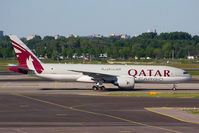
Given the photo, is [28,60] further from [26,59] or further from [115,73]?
[115,73]

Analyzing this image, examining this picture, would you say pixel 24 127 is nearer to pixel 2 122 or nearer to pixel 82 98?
pixel 2 122

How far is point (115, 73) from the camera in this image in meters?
58.3

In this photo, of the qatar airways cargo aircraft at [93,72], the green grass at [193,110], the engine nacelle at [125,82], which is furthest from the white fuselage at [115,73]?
the green grass at [193,110]

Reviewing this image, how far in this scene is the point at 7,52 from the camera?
198 meters

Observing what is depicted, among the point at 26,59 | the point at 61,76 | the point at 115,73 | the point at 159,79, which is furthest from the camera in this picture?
the point at 159,79

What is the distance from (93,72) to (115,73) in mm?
2827

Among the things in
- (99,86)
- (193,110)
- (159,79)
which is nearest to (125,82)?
(99,86)

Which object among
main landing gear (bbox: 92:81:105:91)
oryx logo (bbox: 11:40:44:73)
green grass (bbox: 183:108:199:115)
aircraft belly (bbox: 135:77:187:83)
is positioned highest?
oryx logo (bbox: 11:40:44:73)

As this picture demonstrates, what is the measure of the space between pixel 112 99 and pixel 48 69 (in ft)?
41.8

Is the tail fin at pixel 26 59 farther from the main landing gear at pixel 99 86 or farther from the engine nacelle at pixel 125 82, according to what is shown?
the engine nacelle at pixel 125 82

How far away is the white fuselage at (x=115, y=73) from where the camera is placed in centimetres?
5722

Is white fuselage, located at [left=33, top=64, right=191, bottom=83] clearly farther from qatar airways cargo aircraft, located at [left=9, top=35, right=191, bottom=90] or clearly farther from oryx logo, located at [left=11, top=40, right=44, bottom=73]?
oryx logo, located at [left=11, top=40, right=44, bottom=73]

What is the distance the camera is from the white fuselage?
57.2 m

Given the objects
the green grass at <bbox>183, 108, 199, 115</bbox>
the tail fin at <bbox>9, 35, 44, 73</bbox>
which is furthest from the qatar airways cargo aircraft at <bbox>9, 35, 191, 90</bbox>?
the green grass at <bbox>183, 108, 199, 115</bbox>
